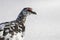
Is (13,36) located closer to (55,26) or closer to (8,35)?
(8,35)

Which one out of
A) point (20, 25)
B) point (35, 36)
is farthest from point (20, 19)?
point (35, 36)

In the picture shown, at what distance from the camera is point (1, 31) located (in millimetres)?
8875

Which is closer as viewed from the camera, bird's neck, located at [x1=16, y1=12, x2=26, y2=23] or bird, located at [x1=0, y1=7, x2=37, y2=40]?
bird, located at [x1=0, y1=7, x2=37, y2=40]

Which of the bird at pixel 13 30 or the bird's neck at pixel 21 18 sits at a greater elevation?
the bird's neck at pixel 21 18

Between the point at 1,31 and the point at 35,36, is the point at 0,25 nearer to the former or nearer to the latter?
the point at 1,31

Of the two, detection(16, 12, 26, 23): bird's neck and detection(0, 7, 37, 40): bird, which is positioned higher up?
detection(16, 12, 26, 23): bird's neck

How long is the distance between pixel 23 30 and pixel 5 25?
24 cm

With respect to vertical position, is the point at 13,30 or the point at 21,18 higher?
the point at 21,18

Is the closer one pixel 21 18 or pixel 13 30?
pixel 13 30

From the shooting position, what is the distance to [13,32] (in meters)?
8.91

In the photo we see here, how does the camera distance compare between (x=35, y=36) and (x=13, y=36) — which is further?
(x=35, y=36)

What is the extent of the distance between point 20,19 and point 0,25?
1.06ft

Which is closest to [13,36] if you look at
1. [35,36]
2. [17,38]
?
[17,38]

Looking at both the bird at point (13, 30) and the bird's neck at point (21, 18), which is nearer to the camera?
the bird at point (13, 30)
